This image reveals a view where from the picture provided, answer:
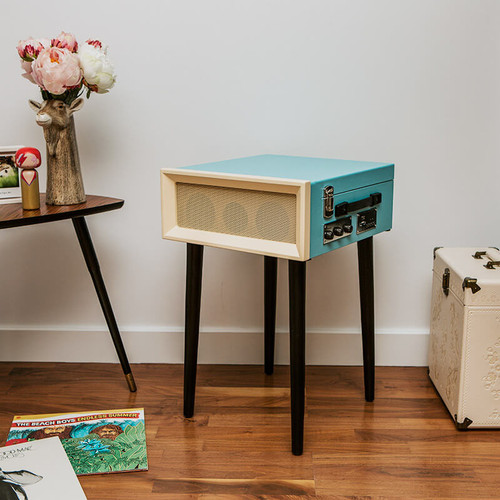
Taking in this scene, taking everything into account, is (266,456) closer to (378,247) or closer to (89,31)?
(378,247)

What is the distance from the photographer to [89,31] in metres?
1.71

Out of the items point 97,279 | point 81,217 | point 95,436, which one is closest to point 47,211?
point 81,217

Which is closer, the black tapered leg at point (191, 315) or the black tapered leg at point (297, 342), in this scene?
the black tapered leg at point (297, 342)

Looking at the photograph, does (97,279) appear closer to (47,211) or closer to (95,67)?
(47,211)

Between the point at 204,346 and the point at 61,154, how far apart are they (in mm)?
697

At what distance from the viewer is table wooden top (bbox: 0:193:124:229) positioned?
4.48ft

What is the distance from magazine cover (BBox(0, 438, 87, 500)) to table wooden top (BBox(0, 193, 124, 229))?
48 centimetres

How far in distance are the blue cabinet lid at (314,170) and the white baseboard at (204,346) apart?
56 centimetres

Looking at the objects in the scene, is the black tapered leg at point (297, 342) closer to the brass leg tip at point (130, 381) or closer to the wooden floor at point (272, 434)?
the wooden floor at point (272, 434)

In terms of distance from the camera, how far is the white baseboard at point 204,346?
1.85m

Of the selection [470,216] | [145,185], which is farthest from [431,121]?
[145,185]

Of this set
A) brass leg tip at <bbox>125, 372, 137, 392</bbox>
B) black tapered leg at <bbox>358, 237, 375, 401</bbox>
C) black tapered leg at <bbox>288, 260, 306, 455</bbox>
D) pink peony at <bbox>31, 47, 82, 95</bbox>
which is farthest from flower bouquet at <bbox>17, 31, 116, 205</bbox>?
black tapered leg at <bbox>358, 237, 375, 401</bbox>

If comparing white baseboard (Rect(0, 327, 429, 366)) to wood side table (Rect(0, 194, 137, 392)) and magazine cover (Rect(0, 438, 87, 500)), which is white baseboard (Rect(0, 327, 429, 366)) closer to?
wood side table (Rect(0, 194, 137, 392))

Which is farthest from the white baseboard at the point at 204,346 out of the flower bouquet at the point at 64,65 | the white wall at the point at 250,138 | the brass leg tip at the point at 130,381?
the flower bouquet at the point at 64,65
